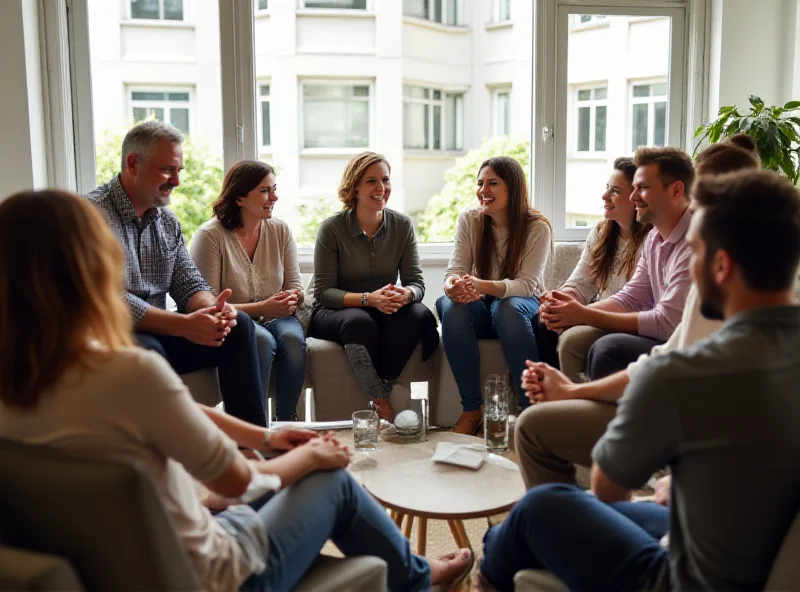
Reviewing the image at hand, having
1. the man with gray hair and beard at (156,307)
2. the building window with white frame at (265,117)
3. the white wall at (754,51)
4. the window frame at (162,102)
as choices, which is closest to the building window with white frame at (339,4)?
the building window with white frame at (265,117)

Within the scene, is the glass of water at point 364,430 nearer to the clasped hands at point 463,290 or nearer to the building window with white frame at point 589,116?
the clasped hands at point 463,290

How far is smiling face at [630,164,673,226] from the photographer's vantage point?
2996 mm

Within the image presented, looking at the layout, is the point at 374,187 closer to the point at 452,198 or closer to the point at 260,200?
the point at 260,200

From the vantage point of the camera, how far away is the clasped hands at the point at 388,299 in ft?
11.8

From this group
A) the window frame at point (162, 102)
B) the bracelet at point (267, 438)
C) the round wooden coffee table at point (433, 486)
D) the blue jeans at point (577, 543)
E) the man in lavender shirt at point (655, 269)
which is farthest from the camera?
the window frame at point (162, 102)

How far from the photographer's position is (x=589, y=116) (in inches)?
189

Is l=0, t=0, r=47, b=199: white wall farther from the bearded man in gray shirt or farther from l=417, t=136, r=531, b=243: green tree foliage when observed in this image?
the bearded man in gray shirt

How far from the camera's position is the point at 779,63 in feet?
15.3

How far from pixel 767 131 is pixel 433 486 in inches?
118

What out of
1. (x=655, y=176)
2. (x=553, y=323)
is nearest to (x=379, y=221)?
(x=553, y=323)

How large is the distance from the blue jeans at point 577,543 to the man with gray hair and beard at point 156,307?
5.62 feet

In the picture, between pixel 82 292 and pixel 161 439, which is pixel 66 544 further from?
pixel 82 292

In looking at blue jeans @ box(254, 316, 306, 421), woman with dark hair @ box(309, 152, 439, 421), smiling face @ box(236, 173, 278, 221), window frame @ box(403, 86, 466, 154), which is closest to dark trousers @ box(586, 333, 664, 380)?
woman with dark hair @ box(309, 152, 439, 421)

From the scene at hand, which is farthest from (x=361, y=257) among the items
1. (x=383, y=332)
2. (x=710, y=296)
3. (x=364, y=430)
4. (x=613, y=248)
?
(x=710, y=296)
